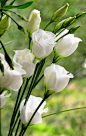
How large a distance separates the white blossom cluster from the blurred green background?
731 millimetres

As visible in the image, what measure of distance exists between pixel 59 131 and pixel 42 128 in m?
0.11

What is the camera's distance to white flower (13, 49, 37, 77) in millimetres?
293

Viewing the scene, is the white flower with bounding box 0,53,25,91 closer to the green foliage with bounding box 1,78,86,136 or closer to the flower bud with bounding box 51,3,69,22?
the flower bud with bounding box 51,3,69,22

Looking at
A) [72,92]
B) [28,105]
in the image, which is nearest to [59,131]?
[72,92]

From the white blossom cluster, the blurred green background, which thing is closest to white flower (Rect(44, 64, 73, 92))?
the white blossom cluster

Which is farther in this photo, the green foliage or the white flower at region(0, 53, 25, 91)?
the green foliage

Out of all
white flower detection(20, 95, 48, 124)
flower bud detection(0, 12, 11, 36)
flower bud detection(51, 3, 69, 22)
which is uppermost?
flower bud detection(0, 12, 11, 36)

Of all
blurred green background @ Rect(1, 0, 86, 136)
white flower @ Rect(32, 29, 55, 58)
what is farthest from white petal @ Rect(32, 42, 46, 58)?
blurred green background @ Rect(1, 0, 86, 136)

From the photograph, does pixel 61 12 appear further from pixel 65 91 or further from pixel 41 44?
pixel 65 91

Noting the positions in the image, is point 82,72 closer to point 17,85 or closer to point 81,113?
point 81,113

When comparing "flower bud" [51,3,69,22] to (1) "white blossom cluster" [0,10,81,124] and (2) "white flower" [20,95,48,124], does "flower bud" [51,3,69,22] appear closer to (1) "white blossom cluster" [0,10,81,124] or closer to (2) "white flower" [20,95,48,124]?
(1) "white blossom cluster" [0,10,81,124]

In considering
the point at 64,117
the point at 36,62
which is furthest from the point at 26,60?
the point at 64,117

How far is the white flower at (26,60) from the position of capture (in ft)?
0.96

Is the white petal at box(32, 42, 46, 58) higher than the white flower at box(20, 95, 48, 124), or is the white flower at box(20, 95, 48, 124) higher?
the white petal at box(32, 42, 46, 58)
